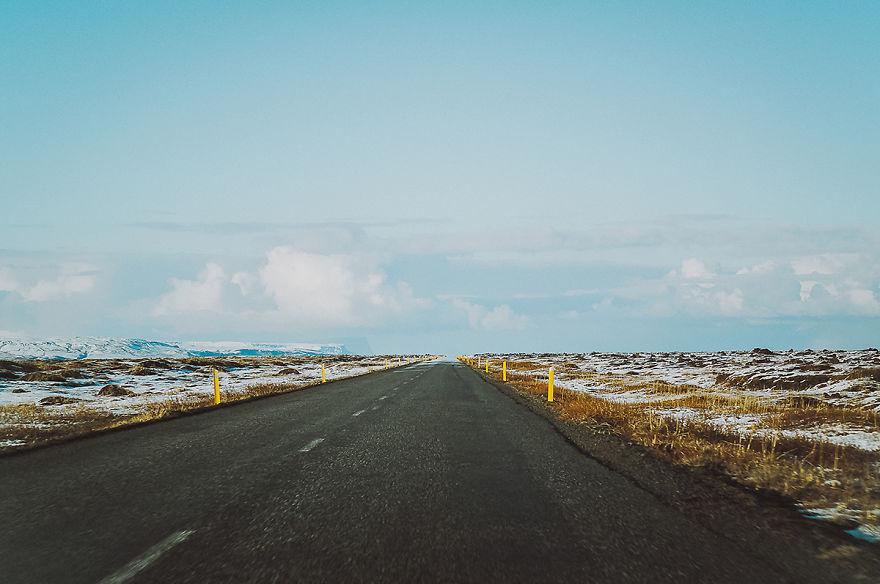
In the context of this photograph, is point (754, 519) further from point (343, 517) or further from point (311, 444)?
point (311, 444)

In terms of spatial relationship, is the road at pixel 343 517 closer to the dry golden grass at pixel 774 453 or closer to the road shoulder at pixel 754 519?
the road shoulder at pixel 754 519

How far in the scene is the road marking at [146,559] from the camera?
11.9 feet

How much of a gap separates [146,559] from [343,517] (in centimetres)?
165

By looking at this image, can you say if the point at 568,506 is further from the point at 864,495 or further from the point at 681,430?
the point at 681,430

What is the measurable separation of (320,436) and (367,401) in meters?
7.69

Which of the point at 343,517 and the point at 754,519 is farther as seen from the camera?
the point at 754,519

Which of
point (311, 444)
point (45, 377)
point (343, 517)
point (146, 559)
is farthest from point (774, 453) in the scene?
point (45, 377)

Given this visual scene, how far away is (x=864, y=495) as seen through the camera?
5.95 metres

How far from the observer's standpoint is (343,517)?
508 centimetres

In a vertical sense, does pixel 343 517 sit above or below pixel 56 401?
above

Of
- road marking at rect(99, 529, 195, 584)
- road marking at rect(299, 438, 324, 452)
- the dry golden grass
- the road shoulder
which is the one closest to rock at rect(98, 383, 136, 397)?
road marking at rect(299, 438, 324, 452)

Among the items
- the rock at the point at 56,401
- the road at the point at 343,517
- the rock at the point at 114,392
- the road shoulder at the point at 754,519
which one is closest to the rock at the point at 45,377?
the rock at the point at 114,392

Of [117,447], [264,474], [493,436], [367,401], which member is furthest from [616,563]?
[367,401]

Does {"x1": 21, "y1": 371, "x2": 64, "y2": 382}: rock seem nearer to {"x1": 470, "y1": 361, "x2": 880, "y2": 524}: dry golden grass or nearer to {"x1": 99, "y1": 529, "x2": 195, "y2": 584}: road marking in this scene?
{"x1": 470, "y1": 361, "x2": 880, "y2": 524}: dry golden grass
